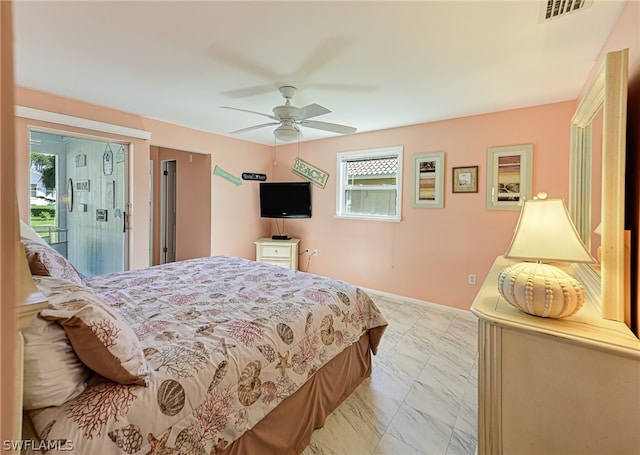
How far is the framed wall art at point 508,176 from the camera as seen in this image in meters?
2.91

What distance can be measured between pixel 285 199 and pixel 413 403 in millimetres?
3438

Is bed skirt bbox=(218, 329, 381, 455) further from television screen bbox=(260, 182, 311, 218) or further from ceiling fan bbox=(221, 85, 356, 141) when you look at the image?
television screen bbox=(260, 182, 311, 218)

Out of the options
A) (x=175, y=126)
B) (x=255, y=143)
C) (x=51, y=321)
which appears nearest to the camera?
(x=51, y=321)

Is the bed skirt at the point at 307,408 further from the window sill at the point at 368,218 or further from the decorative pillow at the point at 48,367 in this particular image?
the window sill at the point at 368,218

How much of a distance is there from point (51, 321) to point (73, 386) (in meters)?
0.22

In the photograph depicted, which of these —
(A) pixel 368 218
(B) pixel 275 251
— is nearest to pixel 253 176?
(B) pixel 275 251

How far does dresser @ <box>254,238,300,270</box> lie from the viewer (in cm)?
452

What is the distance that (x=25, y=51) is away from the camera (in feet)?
6.44

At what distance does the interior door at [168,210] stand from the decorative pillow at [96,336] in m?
4.41

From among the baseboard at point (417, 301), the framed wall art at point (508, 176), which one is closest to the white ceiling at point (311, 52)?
the framed wall art at point (508, 176)

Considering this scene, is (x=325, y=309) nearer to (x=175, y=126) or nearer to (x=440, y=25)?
(x=440, y=25)

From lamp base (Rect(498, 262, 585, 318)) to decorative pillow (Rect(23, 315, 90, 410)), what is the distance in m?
1.57

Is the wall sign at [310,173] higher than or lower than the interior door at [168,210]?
higher

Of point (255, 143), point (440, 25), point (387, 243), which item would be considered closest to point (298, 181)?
point (255, 143)
